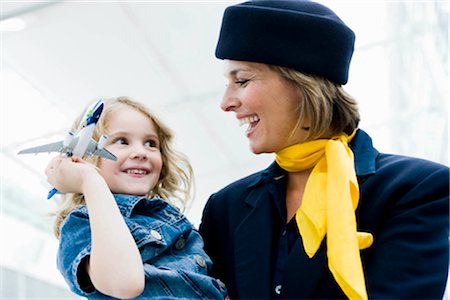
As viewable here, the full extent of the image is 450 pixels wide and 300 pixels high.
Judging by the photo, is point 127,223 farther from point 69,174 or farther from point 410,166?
point 410,166

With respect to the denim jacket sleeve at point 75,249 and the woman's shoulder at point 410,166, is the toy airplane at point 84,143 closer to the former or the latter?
the denim jacket sleeve at point 75,249

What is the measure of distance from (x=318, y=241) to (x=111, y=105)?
1.86 feet

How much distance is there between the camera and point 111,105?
1.33 m

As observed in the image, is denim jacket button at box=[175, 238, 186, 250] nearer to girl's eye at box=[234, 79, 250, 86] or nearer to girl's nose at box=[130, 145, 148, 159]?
girl's nose at box=[130, 145, 148, 159]

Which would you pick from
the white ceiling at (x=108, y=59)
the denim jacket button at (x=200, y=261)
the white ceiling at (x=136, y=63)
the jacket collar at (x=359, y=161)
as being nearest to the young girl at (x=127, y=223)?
the denim jacket button at (x=200, y=261)

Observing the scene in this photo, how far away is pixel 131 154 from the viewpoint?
1224 millimetres

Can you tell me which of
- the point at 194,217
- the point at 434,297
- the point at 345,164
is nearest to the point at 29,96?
the point at 194,217

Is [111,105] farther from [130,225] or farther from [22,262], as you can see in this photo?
[22,262]

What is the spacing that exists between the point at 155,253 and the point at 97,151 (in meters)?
0.22

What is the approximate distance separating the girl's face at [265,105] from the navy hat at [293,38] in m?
0.03

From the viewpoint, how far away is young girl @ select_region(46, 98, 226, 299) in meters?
0.96

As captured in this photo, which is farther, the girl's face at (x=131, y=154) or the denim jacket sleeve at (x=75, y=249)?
the girl's face at (x=131, y=154)

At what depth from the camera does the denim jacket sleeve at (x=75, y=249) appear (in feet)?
3.33

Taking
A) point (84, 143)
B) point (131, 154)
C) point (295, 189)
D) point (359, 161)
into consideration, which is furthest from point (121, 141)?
point (359, 161)
